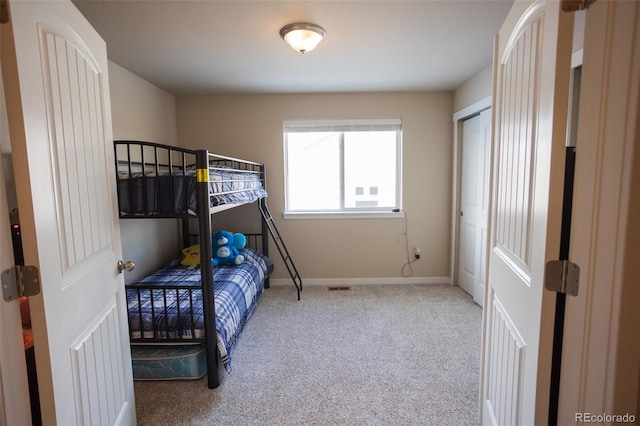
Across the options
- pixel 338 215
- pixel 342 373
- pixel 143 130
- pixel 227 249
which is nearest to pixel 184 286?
pixel 227 249

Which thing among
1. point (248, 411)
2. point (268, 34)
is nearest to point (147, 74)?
point (268, 34)

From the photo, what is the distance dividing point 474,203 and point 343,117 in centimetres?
179

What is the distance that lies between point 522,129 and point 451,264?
3.09 meters

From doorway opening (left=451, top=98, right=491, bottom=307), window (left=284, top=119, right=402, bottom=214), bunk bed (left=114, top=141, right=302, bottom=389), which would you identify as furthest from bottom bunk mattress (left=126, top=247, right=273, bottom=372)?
doorway opening (left=451, top=98, right=491, bottom=307)

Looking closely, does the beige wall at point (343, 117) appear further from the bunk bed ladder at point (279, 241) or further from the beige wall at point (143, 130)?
the beige wall at point (143, 130)

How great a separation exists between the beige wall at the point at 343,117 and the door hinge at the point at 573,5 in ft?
9.89

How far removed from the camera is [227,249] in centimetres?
323

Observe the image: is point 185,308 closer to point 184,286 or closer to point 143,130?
point 184,286

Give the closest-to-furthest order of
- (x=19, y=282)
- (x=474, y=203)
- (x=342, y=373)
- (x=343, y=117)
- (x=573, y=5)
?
(x=573, y=5), (x=19, y=282), (x=342, y=373), (x=474, y=203), (x=343, y=117)

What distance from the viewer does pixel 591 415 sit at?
0.82m

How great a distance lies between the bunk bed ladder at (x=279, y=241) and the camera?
3.61 m

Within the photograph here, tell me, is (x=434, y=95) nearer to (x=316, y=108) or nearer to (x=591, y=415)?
(x=316, y=108)

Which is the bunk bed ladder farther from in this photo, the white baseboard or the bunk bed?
the bunk bed

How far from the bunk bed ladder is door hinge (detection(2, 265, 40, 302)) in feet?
8.76
